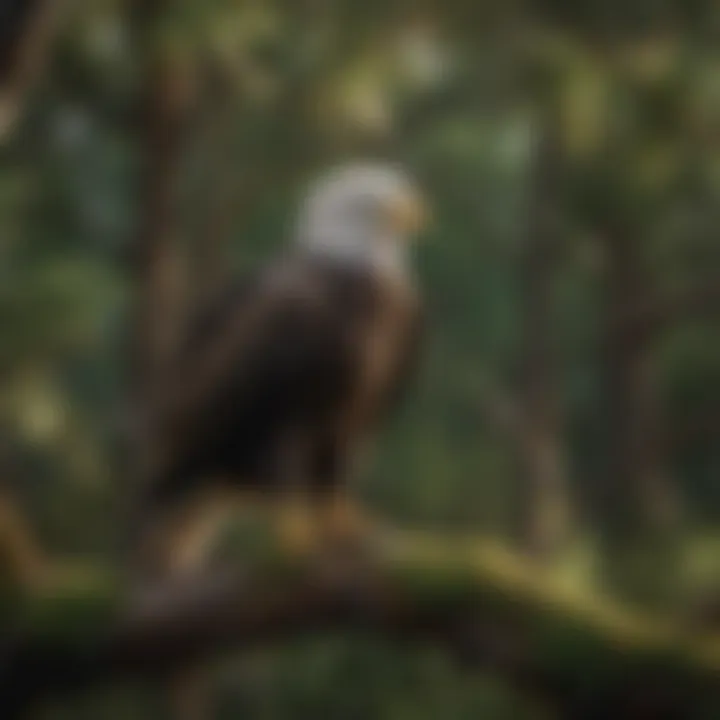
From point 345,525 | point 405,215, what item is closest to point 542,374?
point 405,215

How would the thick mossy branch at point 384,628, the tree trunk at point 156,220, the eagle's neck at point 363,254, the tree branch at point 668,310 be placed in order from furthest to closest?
the tree branch at point 668,310 → the tree trunk at point 156,220 → the eagle's neck at point 363,254 → the thick mossy branch at point 384,628

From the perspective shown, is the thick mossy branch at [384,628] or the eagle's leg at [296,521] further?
the eagle's leg at [296,521]

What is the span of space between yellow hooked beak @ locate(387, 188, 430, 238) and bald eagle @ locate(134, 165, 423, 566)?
0.08m

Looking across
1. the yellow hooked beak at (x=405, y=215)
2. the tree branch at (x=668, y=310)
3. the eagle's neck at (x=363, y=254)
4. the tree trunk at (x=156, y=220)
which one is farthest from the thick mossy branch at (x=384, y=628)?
the tree branch at (x=668, y=310)

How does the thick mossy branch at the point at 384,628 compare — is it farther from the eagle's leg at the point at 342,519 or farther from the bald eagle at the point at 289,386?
the bald eagle at the point at 289,386

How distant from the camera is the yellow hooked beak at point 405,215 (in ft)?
6.51

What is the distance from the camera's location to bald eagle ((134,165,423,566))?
1788 millimetres

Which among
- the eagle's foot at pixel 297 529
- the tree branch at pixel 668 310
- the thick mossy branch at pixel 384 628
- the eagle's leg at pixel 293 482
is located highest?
the tree branch at pixel 668 310

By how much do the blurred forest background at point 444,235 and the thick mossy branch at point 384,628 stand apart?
0.74m

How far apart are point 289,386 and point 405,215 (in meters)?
0.32

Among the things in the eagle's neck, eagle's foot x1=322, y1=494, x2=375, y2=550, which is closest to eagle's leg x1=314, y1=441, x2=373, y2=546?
eagle's foot x1=322, y1=494, x2=375, y2=550

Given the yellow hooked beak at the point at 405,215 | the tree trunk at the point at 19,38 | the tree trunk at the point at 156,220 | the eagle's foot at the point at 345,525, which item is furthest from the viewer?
the tree trunk at the point at 156,220

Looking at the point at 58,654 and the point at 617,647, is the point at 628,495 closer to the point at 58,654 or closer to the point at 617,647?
the point at 617,647

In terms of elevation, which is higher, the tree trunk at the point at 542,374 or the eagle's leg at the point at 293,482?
the tree trunk at the point at 542,374
